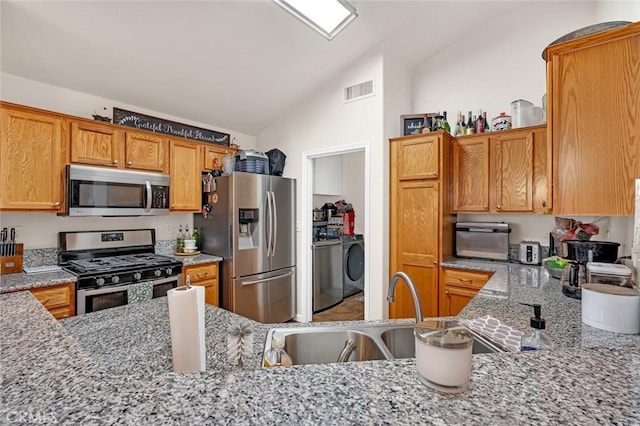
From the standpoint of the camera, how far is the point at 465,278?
273 cm

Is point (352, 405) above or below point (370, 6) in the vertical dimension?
below

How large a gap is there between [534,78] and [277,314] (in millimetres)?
3657

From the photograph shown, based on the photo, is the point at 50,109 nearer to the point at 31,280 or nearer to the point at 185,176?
the point at 185,176

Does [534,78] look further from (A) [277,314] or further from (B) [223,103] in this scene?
(A) [277,314]

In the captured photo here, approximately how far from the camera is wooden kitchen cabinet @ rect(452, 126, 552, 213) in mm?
2658

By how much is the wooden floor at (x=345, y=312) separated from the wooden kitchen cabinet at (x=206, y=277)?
133cm

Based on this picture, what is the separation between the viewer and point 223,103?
11.1 ft

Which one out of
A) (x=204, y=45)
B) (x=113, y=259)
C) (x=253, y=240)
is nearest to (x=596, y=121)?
(x=204, y=45)

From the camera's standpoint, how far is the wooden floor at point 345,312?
380 cm

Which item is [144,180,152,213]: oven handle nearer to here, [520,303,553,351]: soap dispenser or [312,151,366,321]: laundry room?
[312,151,366,321]: laundry room

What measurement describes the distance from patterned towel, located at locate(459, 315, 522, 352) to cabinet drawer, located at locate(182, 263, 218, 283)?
252cm

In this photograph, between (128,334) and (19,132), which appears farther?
(19,132)

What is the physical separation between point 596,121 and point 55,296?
3409 millimetres

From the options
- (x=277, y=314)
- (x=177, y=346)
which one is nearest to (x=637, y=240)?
(x=177, y=346)
